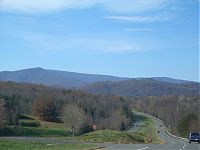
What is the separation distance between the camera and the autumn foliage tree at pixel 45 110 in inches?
5217

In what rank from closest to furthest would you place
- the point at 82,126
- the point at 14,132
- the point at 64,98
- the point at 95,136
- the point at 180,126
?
the point at 95,136 < the point at 14,132 < the point at 82,126 < the point at 180,126 < the point at 64,98

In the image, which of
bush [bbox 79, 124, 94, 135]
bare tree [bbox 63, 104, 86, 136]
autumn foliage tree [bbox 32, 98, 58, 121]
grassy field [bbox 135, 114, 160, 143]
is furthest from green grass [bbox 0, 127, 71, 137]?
autumn foliage tree [bbox 32, 98, 58, 121]

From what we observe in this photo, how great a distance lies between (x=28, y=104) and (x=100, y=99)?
3485 cm

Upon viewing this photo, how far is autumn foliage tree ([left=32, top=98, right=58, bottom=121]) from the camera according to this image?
13250 centimetres

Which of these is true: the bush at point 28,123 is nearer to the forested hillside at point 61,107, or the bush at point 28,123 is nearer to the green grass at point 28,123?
the green grass at point 28,123

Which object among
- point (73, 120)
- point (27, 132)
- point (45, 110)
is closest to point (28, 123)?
point (73, 120)

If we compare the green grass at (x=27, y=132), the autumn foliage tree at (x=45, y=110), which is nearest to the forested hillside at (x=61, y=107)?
the autumn foliage tree at (x=45, y=110)

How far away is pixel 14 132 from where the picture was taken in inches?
3602

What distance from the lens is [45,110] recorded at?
133500 mm

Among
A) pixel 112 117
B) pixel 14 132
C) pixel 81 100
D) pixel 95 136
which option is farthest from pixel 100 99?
pixel 95 136

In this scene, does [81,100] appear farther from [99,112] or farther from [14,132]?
[14,132]


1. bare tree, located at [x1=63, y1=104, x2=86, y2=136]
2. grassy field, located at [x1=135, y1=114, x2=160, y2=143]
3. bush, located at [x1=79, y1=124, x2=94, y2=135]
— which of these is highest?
bare tree, located at [x1=63, y1=104, x2=86, y2=136]

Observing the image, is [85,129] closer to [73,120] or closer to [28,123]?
[73,120]

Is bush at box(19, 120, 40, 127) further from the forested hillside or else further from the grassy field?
the grassy field
